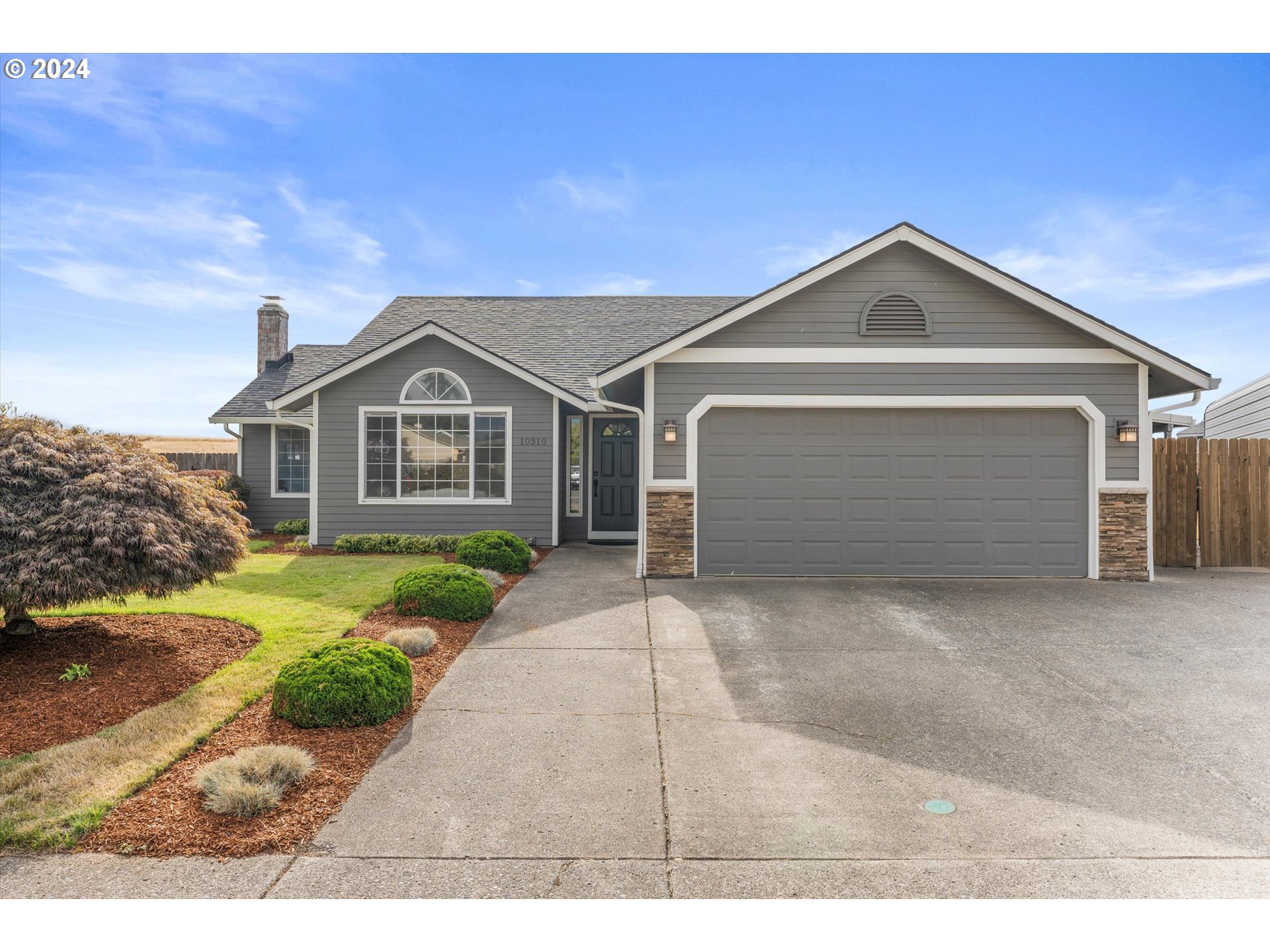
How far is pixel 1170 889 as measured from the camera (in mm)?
2564

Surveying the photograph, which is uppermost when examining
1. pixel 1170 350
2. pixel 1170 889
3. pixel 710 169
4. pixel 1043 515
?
pixel 710 169

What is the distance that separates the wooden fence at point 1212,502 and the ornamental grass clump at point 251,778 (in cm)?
1219

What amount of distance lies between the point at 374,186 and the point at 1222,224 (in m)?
16.2

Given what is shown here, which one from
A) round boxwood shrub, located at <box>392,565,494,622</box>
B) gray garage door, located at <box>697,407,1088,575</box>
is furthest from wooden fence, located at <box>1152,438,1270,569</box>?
round boxwood shrub, located at <box>392,565,494,622</box>

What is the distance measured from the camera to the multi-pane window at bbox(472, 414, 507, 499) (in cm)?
1197

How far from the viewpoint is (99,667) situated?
5.03m

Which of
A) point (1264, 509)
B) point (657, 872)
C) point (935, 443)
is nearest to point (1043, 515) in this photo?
point (935, 443)

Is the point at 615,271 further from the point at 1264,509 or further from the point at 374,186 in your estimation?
the point at 1264,509

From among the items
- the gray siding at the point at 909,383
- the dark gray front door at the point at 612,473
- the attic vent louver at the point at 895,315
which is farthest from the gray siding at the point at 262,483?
the attic vent louver at the point at 895,315

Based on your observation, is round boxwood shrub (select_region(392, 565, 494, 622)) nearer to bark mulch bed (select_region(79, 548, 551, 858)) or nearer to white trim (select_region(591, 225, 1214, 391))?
bark mulch bed (select_region(79, 548, 551, 858))

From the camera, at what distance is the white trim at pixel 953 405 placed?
8.90 metres

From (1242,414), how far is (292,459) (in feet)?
77.4

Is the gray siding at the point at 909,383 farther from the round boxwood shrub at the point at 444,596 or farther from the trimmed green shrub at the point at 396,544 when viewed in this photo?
the trimmed green shrub at the point at 396,544

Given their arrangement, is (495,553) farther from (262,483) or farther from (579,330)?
(262,483)
